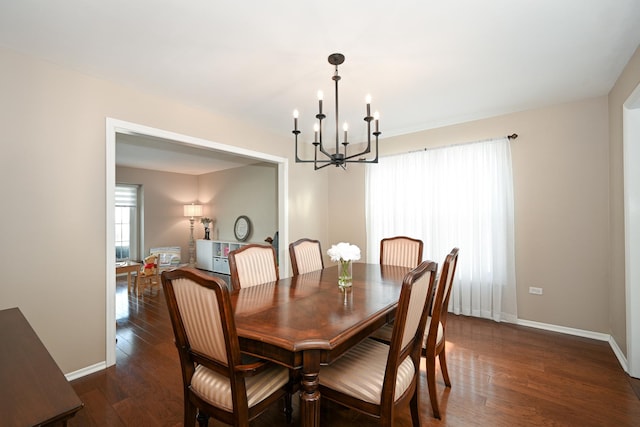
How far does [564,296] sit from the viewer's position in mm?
3143

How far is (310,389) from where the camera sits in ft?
4.14

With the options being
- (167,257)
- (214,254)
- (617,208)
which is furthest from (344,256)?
(214,254)

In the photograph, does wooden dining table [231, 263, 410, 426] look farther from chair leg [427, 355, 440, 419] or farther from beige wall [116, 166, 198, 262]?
beige wall [116, 166, 198, 262]

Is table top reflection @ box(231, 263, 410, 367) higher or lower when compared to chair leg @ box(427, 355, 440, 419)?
higher

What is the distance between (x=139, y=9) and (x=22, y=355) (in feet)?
6.16

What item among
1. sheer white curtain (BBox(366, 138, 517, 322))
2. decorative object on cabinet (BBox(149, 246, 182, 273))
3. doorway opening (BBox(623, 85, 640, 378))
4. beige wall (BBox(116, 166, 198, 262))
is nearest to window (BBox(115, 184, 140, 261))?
beige wall (BBox(116, 166, 198, 262))

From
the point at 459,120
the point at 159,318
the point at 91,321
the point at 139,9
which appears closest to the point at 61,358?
the point at 91,321

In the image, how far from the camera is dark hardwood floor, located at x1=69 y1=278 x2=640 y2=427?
72.8 inches

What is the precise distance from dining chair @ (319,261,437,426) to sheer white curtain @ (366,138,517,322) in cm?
245

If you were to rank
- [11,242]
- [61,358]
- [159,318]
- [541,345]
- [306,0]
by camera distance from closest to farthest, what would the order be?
[306,0] < [11,242] < [61,358] < [541,345] < [159,318]

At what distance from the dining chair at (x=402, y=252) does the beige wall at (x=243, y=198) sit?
322 centimetres

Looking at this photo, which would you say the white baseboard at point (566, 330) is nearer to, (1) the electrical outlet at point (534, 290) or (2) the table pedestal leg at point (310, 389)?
(1) the electrical outlet at point (534, 290)

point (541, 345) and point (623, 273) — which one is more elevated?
point (623, 273)

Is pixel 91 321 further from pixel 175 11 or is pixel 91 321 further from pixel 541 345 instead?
pixel 541 345
